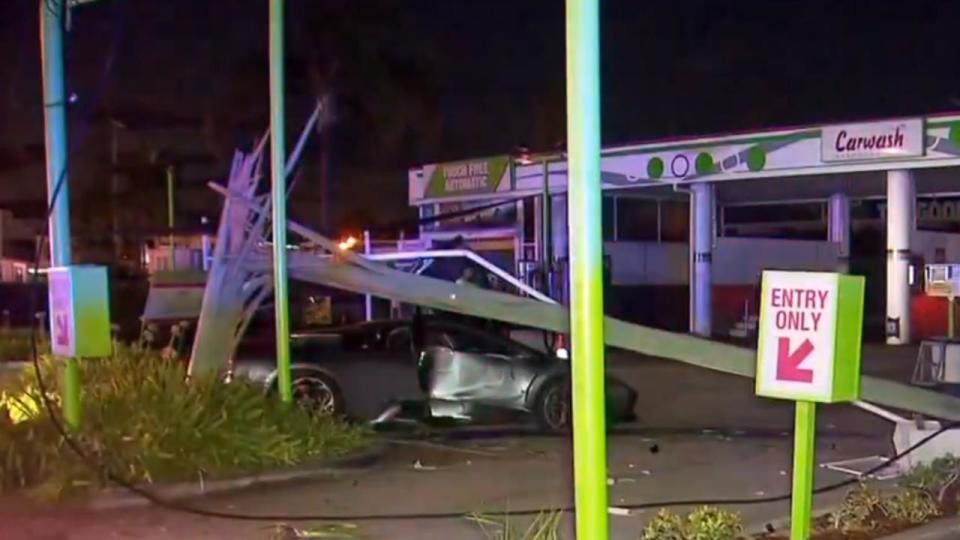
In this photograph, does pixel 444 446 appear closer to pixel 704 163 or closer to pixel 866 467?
pixel 866 467

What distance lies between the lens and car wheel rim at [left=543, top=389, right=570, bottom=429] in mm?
14594

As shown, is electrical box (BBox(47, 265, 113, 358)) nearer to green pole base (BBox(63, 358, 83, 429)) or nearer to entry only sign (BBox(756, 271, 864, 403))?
green pole base (BBox(63, 358, 83, 429))

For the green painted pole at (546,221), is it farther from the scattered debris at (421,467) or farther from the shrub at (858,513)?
the shrub at (858,513)

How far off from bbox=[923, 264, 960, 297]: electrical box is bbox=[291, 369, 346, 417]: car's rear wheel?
9.69 metres

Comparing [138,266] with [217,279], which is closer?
[217,279]

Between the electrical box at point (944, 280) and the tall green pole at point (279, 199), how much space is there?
11.5 m

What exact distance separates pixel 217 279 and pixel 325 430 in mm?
2046

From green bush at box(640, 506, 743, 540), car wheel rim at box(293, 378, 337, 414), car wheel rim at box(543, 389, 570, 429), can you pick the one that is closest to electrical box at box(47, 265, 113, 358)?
car wheel rim at box(293, 378, 337, 414)

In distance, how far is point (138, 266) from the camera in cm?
3184

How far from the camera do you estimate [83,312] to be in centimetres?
1017

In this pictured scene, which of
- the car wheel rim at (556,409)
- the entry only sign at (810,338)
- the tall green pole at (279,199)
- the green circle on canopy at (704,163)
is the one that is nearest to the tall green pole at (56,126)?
the tall green pole at (279,199)

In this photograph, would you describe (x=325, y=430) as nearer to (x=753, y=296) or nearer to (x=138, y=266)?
(x=138, y=266)

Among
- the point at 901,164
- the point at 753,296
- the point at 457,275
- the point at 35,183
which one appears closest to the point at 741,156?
the point at 901,164

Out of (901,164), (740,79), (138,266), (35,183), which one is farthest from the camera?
(740,79)
